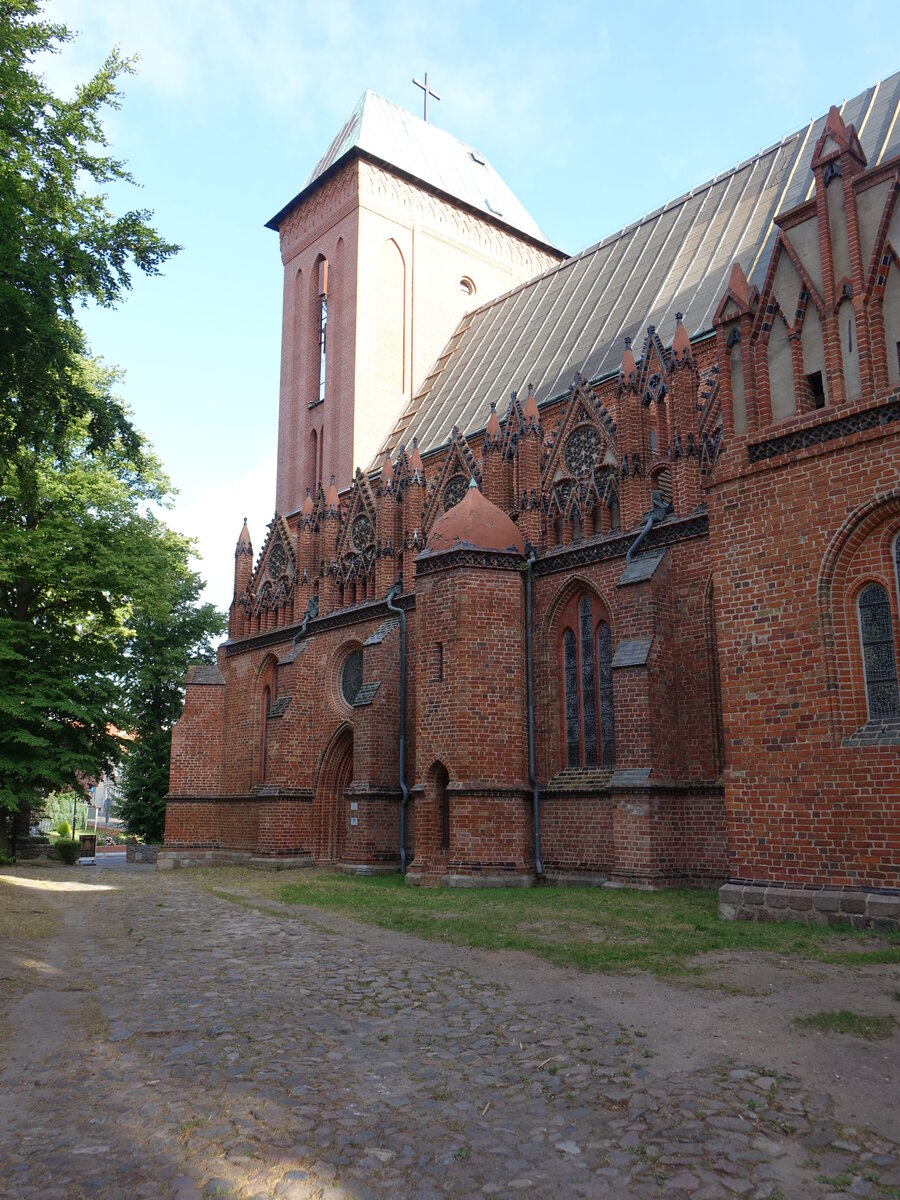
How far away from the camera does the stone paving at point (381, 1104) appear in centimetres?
432

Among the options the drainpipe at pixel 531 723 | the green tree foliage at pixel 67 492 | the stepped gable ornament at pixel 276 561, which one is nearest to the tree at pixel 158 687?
the green tree foliage at pixel 67 492

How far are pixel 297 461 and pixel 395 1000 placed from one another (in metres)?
28.4

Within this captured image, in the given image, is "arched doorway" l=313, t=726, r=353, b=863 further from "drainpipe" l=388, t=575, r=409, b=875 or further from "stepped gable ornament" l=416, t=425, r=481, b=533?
"stepped gable ornament" l=416, t=425, r=481, b=533

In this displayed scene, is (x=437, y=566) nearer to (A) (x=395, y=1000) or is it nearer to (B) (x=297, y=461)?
(A) (x=395, y=1000)

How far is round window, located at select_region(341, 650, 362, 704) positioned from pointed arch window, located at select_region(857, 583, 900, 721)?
593 inches

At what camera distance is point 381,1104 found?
209 inches

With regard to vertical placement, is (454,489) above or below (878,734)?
above

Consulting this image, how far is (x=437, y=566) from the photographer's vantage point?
18.8 meters

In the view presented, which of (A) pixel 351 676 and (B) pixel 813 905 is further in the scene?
(A) pixel 351 676

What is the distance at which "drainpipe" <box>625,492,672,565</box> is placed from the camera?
17.3m

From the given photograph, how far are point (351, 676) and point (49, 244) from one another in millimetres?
13391

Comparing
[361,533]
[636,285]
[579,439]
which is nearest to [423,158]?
[636,285]

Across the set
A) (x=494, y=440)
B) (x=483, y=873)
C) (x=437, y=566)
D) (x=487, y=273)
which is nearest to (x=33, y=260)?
(x=437, y=566)

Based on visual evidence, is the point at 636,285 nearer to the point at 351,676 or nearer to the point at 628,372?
the point at 628,372
